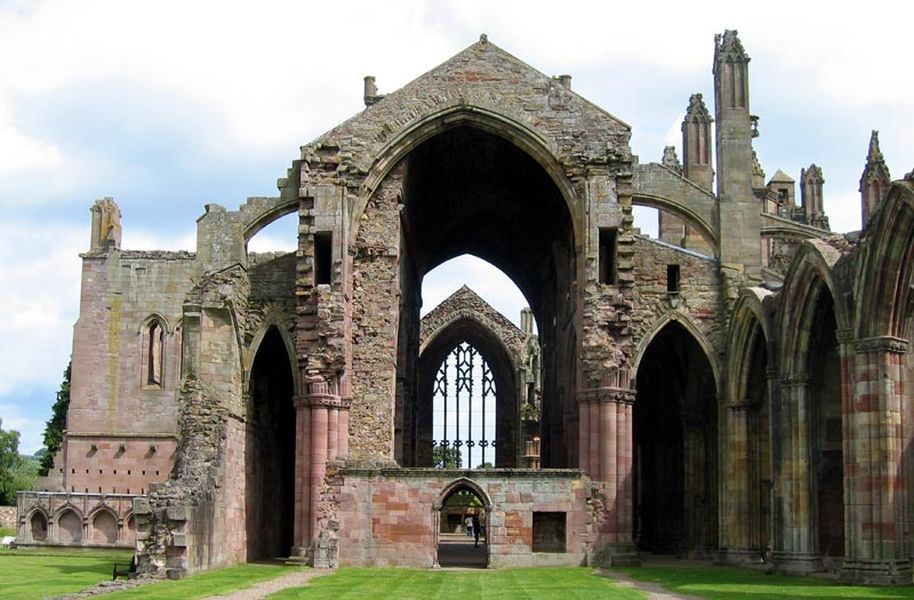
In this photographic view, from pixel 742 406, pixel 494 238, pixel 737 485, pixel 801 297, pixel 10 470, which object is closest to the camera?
pixel 801 297

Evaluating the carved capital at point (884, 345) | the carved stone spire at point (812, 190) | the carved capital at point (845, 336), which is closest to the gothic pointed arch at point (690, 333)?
the carved capital at point (845, 336)

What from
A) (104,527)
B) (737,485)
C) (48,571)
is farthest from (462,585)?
(104,527)

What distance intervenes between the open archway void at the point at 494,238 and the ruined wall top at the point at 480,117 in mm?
924

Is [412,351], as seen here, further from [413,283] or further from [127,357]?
[127,357]

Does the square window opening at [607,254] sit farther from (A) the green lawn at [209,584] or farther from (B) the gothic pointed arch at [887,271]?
(A) the green lawn at [209,584]

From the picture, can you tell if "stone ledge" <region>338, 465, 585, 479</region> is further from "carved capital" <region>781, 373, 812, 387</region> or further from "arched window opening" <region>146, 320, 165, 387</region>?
"arched window opening" <region>146, 320, 165, 387</region>

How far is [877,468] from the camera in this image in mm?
22109

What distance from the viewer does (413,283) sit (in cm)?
3875

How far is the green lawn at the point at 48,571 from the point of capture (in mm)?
21205

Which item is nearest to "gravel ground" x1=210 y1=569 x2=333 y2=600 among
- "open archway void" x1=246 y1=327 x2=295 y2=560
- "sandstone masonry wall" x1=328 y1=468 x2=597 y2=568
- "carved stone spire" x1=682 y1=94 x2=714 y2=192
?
"sandstone masonry wall" x1=328 y1=468 x2=597 y2=568

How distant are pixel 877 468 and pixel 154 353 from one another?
3251cm

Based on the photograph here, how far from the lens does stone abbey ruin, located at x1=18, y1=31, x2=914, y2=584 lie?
24.3 meters

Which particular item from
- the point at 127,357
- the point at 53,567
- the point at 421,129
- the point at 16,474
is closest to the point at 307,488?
the point at 53,567

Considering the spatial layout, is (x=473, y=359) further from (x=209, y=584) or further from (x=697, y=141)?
(x=209, y=584)
